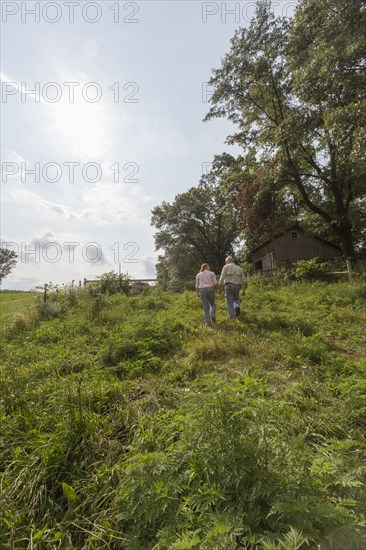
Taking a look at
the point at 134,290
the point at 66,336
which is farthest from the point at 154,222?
the point at 66,336

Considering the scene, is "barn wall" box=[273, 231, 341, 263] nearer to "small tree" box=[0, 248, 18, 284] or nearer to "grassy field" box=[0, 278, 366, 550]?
"grassy field" box=[0, 278, 366, 550]

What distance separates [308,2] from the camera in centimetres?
1326

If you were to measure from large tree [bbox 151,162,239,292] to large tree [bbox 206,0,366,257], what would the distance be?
59.0 feet

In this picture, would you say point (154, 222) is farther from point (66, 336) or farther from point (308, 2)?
point (66, 336)

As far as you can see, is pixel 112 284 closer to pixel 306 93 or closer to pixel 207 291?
pixel 207 291

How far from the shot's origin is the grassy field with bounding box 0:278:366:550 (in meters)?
1.71

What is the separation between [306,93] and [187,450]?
1739 centimetres

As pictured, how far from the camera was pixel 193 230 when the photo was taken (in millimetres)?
41344

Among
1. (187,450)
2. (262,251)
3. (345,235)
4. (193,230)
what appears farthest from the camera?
(193,230)

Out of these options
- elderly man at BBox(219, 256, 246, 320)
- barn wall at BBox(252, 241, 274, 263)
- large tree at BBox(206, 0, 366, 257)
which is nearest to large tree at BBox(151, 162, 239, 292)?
barn wall at BBox(252, 241, 274, 263)

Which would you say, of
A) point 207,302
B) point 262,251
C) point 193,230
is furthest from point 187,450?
point 193,230

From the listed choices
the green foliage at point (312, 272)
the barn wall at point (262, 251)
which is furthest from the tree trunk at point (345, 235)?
the barn wall at point (262, 251)

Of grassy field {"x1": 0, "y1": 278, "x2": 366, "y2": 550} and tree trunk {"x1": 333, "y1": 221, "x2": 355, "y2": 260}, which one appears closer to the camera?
grassy field {"x1": 0, "y1": 278, "x2": 366, "y2": 550}

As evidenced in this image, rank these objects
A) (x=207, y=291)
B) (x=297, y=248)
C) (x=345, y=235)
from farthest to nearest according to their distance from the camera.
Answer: (x=297, y=248) < (x=345, y=235) < (x=207, y=291)
